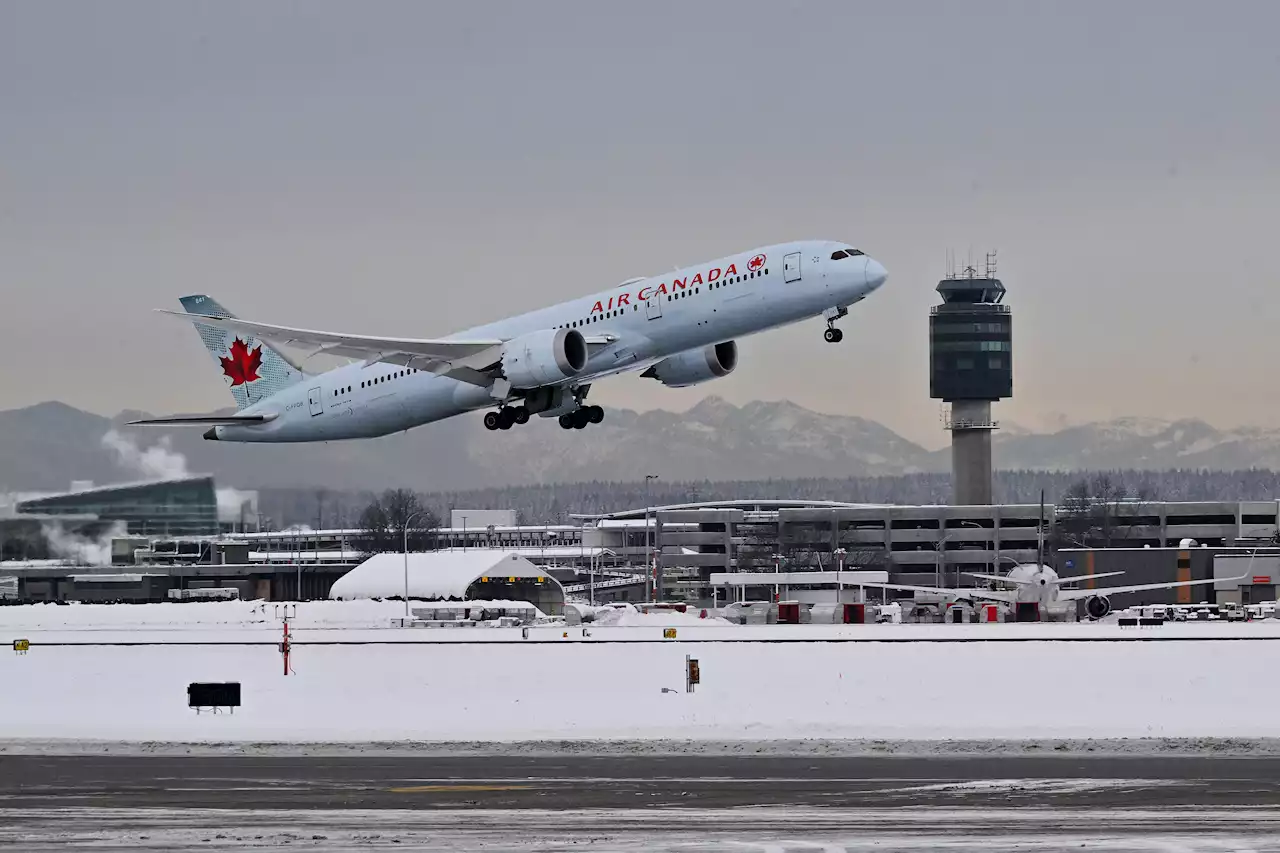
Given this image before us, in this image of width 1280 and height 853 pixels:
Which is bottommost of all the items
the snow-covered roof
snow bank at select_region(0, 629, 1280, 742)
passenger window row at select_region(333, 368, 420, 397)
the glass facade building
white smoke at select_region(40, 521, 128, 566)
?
snow bank at select_region(0, 629, 1280, 742)

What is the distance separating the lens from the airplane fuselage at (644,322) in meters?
55.7

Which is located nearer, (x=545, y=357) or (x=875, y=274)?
(x=875, y=274)

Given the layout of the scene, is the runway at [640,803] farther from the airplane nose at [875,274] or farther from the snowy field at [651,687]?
the airplane nose at [875,274]

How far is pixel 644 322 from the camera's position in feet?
190

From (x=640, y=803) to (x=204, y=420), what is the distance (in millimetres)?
44990

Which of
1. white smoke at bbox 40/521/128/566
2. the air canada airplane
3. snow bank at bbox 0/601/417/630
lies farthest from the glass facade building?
snow bank at bbox 0/601/417/630

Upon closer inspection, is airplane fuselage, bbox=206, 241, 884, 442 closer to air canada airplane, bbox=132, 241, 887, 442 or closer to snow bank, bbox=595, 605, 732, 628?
air canada airplane, bbox=132, 241, 887, 442

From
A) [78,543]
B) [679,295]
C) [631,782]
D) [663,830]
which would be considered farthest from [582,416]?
[663,830]

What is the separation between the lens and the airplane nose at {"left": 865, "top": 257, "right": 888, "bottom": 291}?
182 ft

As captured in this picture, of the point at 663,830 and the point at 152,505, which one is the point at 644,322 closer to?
the point at 152,505

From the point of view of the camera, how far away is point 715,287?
56.3m

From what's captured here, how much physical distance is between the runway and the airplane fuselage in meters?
23.3

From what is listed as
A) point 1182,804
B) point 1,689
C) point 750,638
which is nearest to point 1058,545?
point 750,638

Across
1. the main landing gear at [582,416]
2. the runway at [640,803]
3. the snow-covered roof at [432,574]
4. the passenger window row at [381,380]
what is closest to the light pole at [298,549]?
the snow-covered roof at [432,574]
